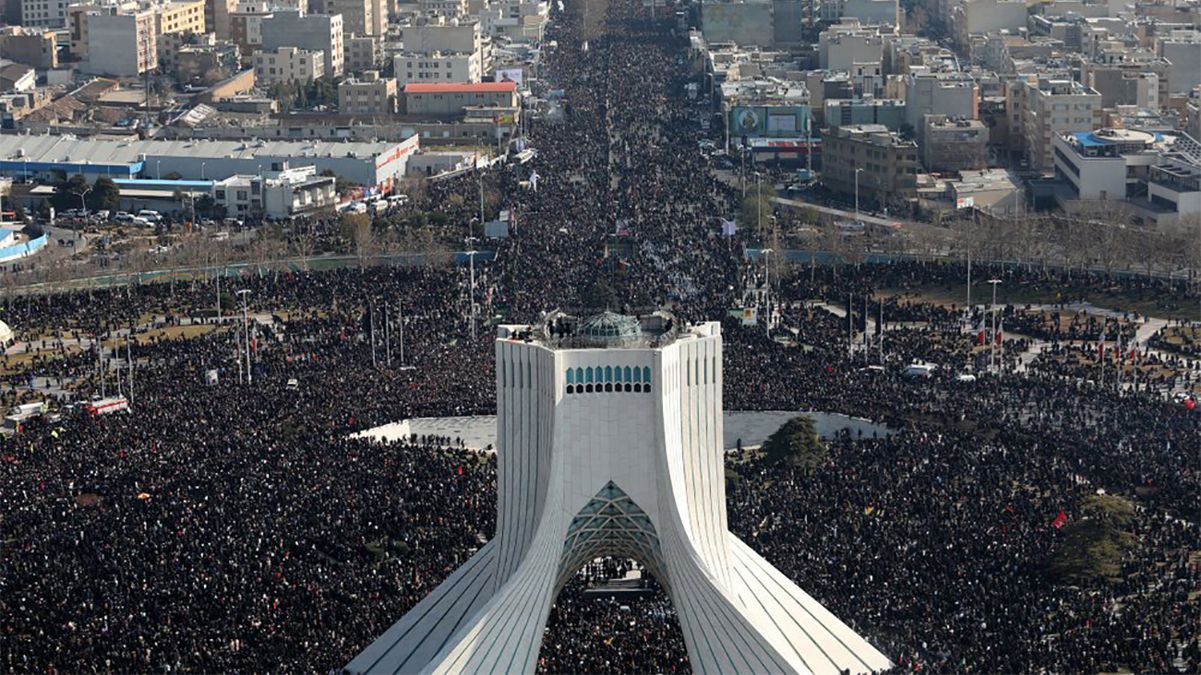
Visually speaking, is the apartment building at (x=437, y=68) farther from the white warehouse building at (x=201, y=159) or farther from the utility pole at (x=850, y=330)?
the utility pole at (x=850, y=330)

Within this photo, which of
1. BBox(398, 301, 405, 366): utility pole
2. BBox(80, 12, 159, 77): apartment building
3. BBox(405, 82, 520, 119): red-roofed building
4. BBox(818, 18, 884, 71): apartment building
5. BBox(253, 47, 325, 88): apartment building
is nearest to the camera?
BBox(398, 301, 405, 366): utility pole

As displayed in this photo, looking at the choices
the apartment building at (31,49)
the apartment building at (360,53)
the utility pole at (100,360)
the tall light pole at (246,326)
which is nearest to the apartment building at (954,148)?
the tall light pole at (246,326)

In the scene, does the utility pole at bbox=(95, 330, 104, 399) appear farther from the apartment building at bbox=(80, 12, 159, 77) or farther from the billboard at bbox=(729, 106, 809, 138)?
the apartment building at bbox=(80, 12, 159, 77)

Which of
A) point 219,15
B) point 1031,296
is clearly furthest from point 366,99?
point 1031,296

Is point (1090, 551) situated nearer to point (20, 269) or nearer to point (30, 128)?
point (20, 269)

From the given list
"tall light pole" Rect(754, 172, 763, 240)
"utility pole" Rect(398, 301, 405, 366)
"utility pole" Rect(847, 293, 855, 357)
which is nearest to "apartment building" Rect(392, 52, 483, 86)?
"tall light pole" Rect(754, 172, 763, 240)

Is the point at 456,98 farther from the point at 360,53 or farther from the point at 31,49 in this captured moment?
the point at 31,49
